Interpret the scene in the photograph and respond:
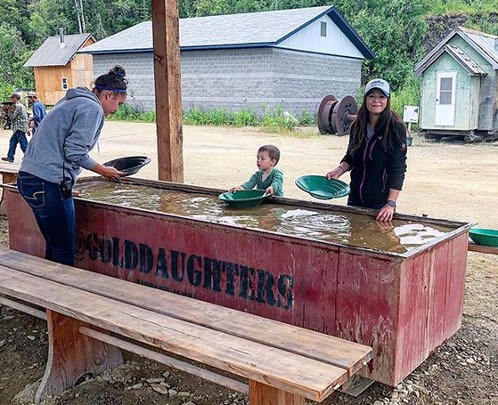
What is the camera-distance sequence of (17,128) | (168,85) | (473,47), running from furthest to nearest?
(473,47) → (17,128) → (168,85)

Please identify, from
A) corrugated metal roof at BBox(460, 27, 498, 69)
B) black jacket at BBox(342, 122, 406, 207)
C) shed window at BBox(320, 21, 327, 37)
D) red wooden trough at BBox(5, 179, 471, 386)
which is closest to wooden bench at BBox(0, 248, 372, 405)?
red wooden trough at BBox(5, 179, 471, 386)

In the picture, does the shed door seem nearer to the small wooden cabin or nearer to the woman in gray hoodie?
the woman in gray hoodie

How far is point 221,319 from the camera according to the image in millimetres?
2809

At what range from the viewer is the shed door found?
→ 1670cm

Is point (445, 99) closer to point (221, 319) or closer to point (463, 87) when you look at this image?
point (463, 87)

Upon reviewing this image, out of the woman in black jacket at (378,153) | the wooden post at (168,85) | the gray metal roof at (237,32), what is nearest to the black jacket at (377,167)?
the woman in black jacket at (378,153)

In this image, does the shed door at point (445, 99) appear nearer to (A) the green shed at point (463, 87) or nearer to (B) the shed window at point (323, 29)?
(A) the green shed at point (463, 87)

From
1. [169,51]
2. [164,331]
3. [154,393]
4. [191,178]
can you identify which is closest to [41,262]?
[154,393]

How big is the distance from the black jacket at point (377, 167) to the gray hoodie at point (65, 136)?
6.02 feet

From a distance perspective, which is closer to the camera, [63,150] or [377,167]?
[63,150]

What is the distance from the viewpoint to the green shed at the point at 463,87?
53.6ft

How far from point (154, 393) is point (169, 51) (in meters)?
3.26

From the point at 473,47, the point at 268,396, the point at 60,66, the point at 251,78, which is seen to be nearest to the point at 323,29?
the point at 251,78

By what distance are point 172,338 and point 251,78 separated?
845 inches
